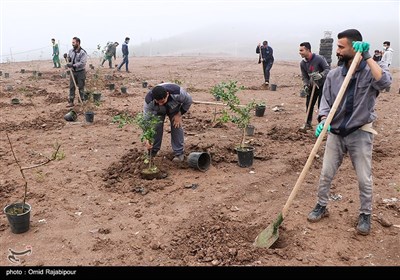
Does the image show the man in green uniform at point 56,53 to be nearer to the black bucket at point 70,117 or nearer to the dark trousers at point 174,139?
the black bucket at point 70,117

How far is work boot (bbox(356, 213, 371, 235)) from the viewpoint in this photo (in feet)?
11.0

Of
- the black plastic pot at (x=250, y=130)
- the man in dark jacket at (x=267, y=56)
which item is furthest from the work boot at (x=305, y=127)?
the man in dark jacket at (x=267, y=56)

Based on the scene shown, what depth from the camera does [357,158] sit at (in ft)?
10.6

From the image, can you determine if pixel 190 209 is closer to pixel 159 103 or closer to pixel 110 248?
pixel 110 248

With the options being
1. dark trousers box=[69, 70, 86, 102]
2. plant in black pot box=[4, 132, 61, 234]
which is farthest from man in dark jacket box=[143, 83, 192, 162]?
dark trousers box=[69, 70, 86, 102]

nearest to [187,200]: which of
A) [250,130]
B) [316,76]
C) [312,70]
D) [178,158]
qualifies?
[178,158]

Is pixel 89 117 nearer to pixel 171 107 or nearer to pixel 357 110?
pixel 171 107

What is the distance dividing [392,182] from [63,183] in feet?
14.4

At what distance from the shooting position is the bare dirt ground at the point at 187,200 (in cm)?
316

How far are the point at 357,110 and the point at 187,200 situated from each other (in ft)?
7.10

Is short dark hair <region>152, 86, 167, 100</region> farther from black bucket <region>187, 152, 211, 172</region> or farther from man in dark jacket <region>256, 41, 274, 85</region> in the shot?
man in dark jacket <region>256, 41, 274, 85</region>

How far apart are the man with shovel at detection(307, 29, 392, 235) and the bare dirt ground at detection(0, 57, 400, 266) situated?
1.91 ft

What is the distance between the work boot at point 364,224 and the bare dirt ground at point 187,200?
2.3 inches

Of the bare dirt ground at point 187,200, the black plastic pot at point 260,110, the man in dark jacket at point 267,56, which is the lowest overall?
the bare dirt ground at point 187,200
